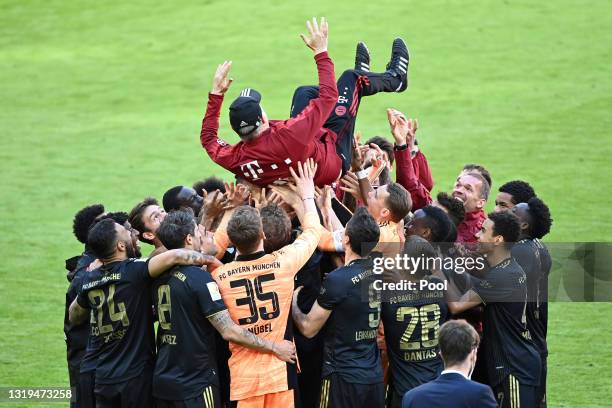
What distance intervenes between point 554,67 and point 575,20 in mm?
2766

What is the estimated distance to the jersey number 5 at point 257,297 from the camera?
6.99 meters

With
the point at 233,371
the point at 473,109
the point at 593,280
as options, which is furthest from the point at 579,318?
the point at 473,109

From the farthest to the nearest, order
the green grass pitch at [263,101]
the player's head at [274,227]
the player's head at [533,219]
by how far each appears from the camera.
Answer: the green grass pitch at [263,101], the player's head at [533,219], the player's head at [274,227]

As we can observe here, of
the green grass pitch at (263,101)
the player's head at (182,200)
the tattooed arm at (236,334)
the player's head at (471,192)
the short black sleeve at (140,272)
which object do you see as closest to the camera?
the tattooed arm at (236,334)

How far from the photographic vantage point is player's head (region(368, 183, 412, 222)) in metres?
7.62

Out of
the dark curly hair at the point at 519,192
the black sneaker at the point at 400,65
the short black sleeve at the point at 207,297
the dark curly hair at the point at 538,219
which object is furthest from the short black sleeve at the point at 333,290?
the black sneaker at the point at 400,65

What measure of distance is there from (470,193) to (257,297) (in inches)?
108

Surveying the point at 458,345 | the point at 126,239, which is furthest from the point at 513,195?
the point at 126,239

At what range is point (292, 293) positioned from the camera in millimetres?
7172

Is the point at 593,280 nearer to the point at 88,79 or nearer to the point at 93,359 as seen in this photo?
the point at 93,359

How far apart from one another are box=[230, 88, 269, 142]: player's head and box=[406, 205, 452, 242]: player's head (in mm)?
1354

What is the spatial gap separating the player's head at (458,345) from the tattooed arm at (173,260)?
5.81 ft

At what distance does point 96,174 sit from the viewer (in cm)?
1889

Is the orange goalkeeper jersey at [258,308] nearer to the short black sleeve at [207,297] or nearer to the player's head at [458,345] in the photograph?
the short black sleeve at [207,297]
